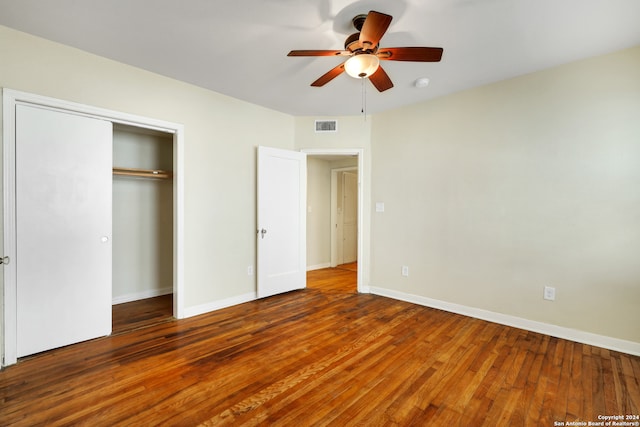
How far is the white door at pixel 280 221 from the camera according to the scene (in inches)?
157

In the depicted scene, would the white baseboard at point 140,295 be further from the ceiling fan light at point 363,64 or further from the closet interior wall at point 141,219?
the ceiling fan light at point 363,64

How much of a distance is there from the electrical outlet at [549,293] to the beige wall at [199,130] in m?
3.34

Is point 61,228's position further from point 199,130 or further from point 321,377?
point 321,377

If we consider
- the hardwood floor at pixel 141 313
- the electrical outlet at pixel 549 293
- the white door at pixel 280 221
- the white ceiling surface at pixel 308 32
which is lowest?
the hardwood floor at pixel 141 313

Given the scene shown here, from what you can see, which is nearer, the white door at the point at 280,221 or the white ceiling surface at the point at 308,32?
the white ceiling surface at the point at 308,32

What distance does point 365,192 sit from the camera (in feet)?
14.3

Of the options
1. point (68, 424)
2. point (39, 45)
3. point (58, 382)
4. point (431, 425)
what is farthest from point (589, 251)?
point (39, 45)

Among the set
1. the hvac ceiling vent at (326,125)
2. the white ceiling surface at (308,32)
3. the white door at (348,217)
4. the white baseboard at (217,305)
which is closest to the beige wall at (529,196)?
the white ceiling surface at (308,32)

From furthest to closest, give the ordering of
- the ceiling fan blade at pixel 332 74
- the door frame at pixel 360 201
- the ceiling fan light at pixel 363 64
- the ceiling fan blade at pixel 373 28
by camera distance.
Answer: the door frame at pixel 360 201
the ceiling fan blade at pixel 332 74
the ceiling fan light at pixel 363 64
the ceiling fan blade at pixel 373 28

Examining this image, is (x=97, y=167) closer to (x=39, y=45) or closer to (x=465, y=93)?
(x=39, y=45)

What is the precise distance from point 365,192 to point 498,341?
242cm

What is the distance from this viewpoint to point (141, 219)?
4066mm

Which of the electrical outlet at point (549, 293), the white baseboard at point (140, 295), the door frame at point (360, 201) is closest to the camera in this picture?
the electrical outlet at point (549, 293)

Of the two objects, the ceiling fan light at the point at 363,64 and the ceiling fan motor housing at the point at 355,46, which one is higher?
the ceiling fan motor housing at the point at 355,46
